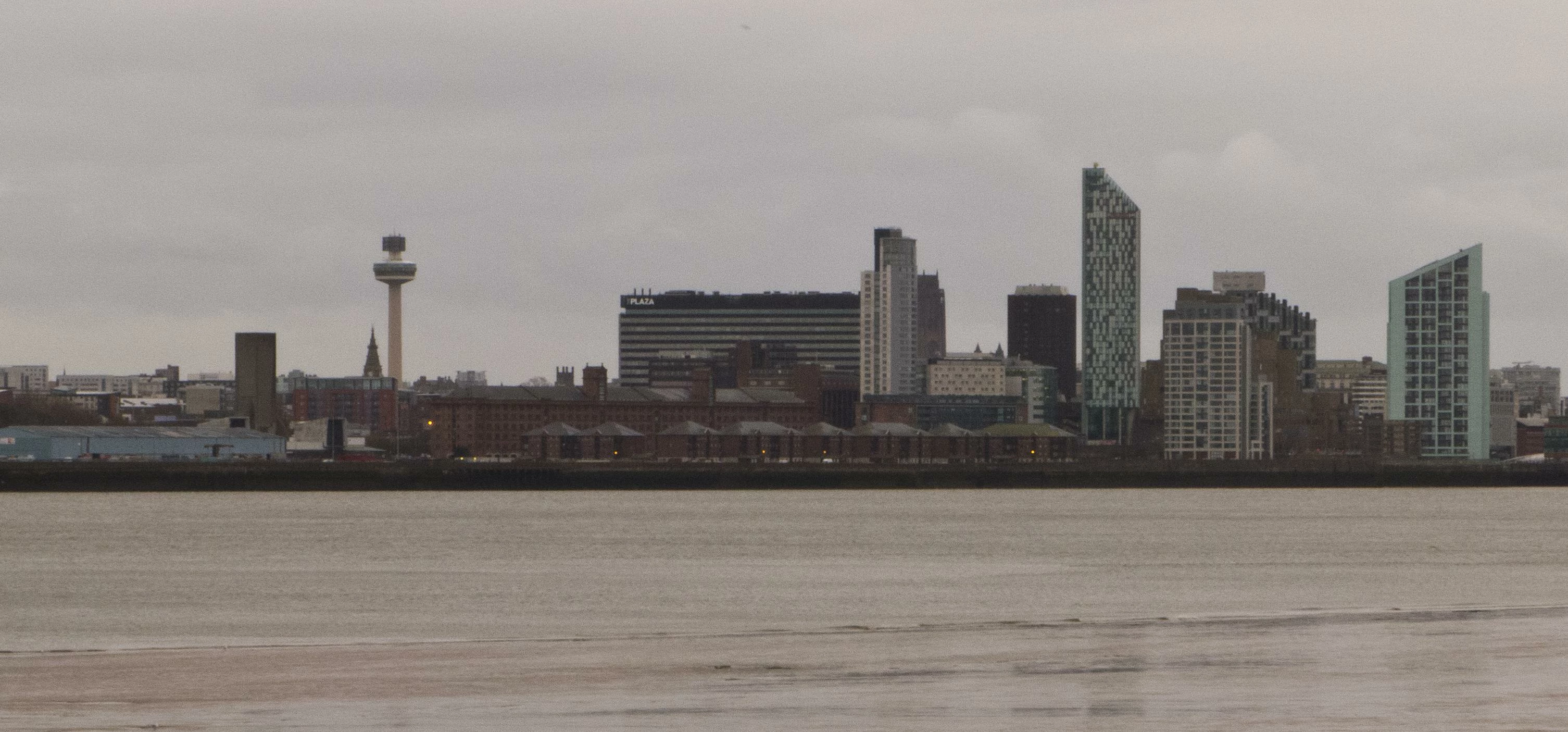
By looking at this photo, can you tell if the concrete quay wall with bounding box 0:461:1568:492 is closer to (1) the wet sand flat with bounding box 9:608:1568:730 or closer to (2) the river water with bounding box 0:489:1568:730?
(2) the river water with bounding box 0:489:1568:730

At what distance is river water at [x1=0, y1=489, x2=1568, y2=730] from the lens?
19.8 m

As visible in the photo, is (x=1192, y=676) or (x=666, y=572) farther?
(x=666, y=572)

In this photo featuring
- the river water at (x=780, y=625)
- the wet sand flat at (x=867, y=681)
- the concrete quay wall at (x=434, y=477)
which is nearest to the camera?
the wet sand flat at (x=867, y=681)

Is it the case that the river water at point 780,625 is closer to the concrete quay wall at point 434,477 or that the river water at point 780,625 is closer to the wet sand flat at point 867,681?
the wet sand flat at point 867,681

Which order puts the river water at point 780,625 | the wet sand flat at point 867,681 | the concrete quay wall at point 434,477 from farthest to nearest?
the concrete quay wall at point 434,477 < the river water at point 780,625 < the wet sand flat at point 867,681

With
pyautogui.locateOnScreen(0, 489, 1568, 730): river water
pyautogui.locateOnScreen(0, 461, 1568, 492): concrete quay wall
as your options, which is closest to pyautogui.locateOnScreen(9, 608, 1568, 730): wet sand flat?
pyautogui.locateOnScreen(0, 489, 1568, 730): river water

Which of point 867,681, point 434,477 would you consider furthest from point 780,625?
point 434,477

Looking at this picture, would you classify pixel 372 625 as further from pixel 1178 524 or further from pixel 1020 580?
pixel 1178 524

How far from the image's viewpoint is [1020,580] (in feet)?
186

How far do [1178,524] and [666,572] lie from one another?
54260mm

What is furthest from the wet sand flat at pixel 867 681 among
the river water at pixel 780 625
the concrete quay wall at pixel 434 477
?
the concrete quay wall at pixel 434 477

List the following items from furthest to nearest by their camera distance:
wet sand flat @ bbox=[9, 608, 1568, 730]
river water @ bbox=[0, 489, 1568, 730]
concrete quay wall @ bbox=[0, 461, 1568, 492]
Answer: concrete quay wall @ bbox=[0, 461, 1568, 492], river water @ bbox=[0, 489, 1568, 730], wet sand flat @ bbox=[9, 608, 1568, 730]

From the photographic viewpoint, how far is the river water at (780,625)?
1980 centimetres

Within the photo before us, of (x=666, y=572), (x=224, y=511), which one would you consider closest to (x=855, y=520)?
(x=224, y=511)
